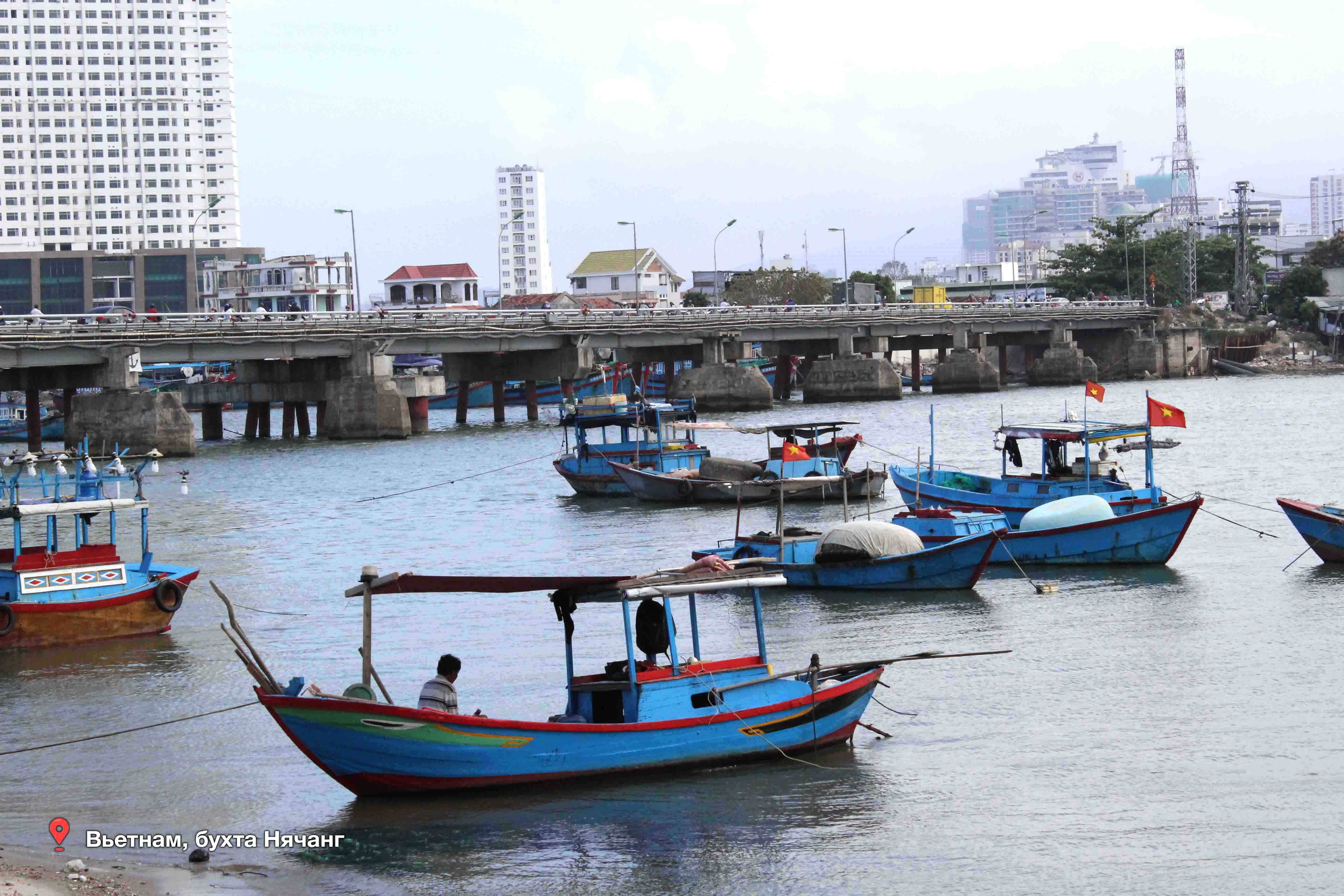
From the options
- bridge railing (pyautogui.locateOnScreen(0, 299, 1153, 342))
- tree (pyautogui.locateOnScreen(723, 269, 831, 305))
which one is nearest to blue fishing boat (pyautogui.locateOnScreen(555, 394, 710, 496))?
bridge railing (pyautogui.locateOnScreen(0, 299, 1153, 342))

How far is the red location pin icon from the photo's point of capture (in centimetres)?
1645

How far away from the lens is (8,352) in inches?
2596

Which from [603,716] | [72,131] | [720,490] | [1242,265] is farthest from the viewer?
[72,131]

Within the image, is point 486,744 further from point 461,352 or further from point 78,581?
point 461,352

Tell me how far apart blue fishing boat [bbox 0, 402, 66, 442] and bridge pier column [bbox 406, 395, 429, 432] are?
18.8 meters

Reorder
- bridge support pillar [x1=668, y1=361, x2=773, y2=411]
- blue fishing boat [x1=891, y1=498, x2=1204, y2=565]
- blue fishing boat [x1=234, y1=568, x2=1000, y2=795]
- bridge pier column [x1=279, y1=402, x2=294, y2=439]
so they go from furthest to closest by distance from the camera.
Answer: bridge support pillar [x1=668, y1=361, x2=773, y2=411], bridge pier column [x1=279, y1=402, x2=294, y2=439], blue fishing boat [x1=891, y1=498, x2=1204, y2=565], blue fishing boat [x1=234, y1=568, x2=1000, y2=795]

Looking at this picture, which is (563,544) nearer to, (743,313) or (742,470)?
(742,470)

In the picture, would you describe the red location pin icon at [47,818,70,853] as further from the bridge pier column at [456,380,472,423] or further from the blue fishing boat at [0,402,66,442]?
the bridge pier column at [456,380,472,423]

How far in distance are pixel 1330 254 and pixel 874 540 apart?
133 m

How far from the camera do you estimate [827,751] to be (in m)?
A: 19.5

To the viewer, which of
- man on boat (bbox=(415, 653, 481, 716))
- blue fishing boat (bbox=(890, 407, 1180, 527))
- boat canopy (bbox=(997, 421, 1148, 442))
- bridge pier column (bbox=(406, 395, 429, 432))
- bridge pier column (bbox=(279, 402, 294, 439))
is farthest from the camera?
bridge pier column (bbox=(406, 395, 429, 432))

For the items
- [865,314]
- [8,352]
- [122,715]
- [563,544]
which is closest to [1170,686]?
[122,715]

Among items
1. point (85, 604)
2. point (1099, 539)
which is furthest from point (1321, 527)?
point (85, 604)

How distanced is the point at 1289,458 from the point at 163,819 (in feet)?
155
